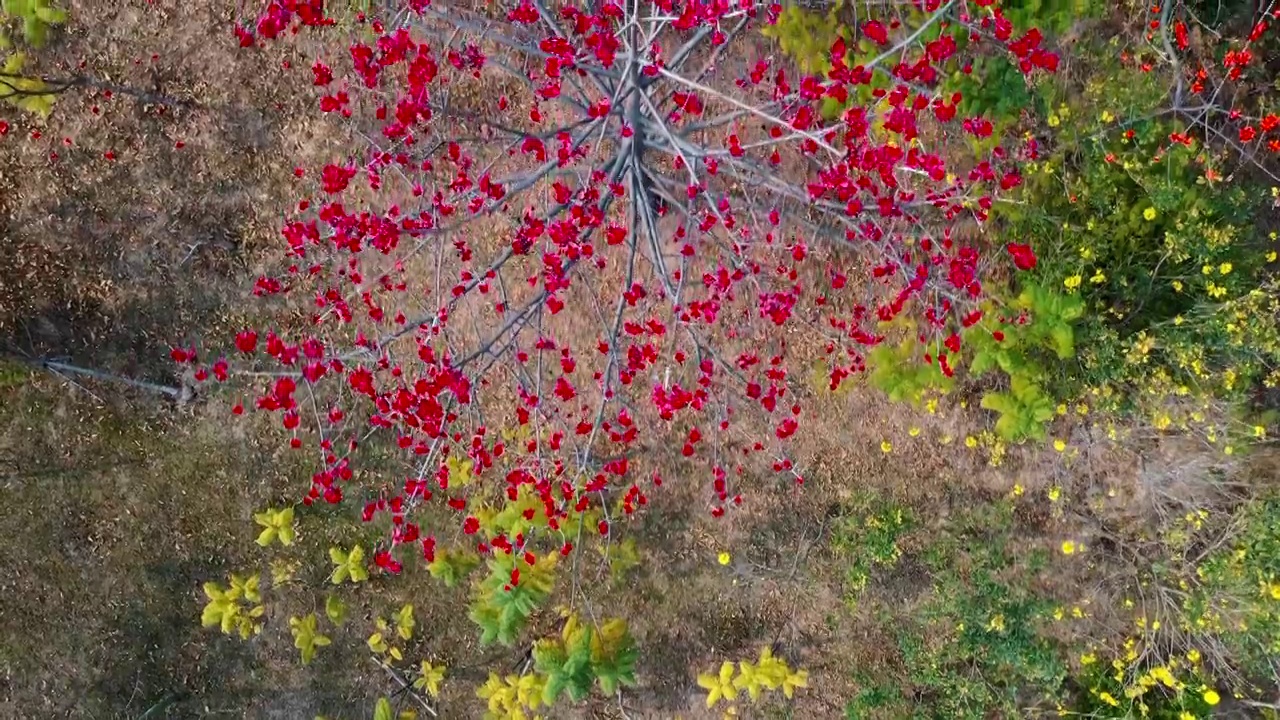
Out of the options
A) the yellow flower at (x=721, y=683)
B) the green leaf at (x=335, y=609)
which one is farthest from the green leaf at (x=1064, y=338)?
the green leaf at (x=335, y=609)

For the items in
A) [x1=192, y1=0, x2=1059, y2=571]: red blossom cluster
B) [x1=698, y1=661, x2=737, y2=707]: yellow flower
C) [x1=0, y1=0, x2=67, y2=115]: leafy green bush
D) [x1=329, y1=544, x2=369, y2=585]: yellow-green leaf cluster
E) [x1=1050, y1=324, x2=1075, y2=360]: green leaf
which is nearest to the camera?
[x1=1050, y1=324, x2=1075, y2=360]: green leaf

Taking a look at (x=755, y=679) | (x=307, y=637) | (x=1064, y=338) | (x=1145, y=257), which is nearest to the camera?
(x=1064, y=338)

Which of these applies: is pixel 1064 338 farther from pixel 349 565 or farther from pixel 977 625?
pixel 349 565

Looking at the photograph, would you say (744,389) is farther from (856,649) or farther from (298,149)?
(298,149)

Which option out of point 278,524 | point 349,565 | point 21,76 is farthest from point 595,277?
point 21,76

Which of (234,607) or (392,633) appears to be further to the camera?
(392,633)

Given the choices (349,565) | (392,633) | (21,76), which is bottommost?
(392,633)

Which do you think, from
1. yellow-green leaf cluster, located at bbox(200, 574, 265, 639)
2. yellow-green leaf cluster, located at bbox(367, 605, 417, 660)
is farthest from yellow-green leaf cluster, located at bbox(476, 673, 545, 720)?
yellow-green leaf cluster, located at bbox(200, 574, 265, 639)

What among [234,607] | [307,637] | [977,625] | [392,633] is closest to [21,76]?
[234,607]

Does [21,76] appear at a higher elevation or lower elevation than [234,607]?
higher

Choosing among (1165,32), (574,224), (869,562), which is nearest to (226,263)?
(574,224)

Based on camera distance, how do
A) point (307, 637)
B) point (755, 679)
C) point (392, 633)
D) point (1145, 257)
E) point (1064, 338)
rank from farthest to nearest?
point (392, 633) → point (307, 637) → point (755, 679) → point (1145, 257) → point (1064, 338)

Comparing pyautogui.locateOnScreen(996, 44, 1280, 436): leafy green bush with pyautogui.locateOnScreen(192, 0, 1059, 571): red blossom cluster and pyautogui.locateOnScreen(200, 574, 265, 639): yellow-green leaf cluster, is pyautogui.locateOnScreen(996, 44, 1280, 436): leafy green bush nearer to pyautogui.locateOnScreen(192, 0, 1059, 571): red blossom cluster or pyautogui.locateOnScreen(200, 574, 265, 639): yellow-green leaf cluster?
pyautogui.locateOnScreen(192, 0, 1059, 571): red blossom cluster
